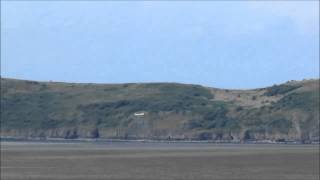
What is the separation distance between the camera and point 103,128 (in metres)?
131

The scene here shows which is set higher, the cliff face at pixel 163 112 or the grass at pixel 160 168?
the cliff face at pixel 163 112

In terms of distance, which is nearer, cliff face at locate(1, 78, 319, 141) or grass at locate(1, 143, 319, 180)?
grass at locate(1, 143, 319, 180)

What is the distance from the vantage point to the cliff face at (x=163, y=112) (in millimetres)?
121438

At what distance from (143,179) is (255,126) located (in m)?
83.1

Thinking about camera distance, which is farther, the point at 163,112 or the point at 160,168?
the point at 163,112

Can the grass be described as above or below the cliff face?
below

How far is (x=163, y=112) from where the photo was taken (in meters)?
134

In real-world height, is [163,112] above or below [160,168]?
above

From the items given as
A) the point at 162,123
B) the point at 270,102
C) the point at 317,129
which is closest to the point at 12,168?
the point at 317,129

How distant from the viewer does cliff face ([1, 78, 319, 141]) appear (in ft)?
398

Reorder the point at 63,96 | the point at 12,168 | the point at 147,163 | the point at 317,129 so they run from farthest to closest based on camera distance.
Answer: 1. the point at 63,96
2. the point at 317,129
3. the point at 147,163
4. the point at 12,168

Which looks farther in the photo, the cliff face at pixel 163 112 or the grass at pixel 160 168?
the cliff face at pixel 163 112

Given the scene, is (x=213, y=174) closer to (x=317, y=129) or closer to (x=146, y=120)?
(x=317, y=129)

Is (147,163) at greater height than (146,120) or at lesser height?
lesser
